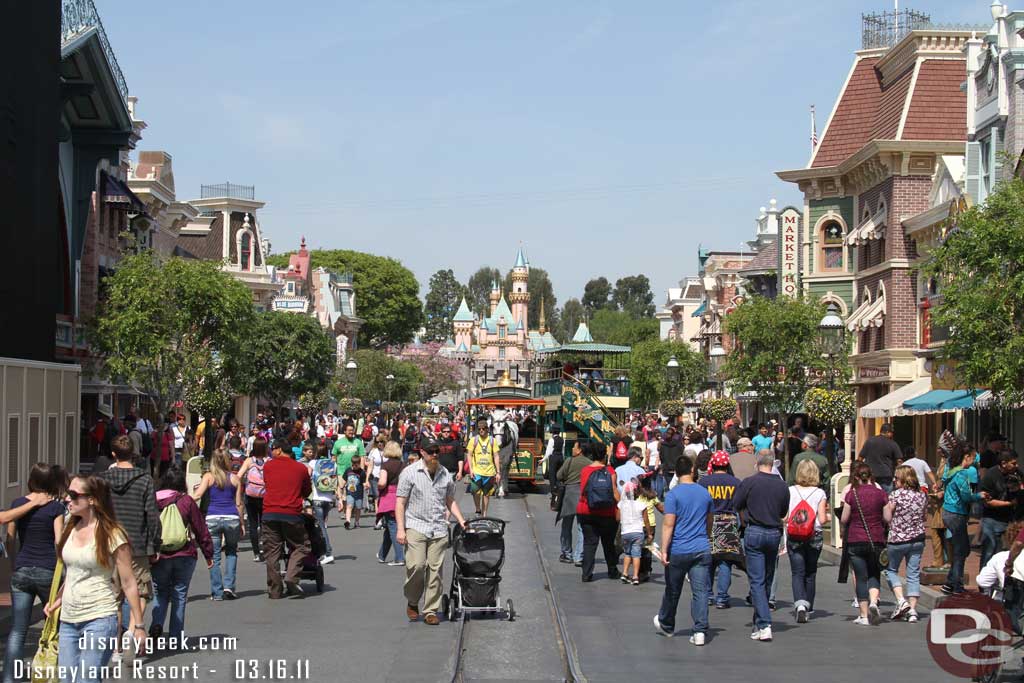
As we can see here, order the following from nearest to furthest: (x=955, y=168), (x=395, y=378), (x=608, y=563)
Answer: (x=608, y=563) < (x=955, y=168) < (x=395, y=378)

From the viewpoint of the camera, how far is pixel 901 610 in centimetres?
1434

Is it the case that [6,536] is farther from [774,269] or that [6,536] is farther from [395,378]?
[395,378]

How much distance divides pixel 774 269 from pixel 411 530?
1778 inches

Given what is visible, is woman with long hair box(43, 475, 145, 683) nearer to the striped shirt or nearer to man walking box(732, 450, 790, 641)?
the striped shirt

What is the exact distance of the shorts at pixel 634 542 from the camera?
17.4m

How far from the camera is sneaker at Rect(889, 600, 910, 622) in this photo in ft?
47.0

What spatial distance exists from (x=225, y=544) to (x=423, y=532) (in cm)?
276

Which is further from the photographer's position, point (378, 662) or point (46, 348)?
point (46, 348)

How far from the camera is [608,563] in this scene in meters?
18.2

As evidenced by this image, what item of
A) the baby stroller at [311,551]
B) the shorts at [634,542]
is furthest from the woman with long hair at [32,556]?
the shorts at [634,542]

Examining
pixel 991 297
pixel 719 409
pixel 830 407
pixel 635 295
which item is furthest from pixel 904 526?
pixel 635 295

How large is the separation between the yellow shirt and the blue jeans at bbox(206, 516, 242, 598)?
35.6 ft

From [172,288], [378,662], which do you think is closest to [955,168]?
[172,288]

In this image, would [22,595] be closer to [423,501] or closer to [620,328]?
[423,501]
